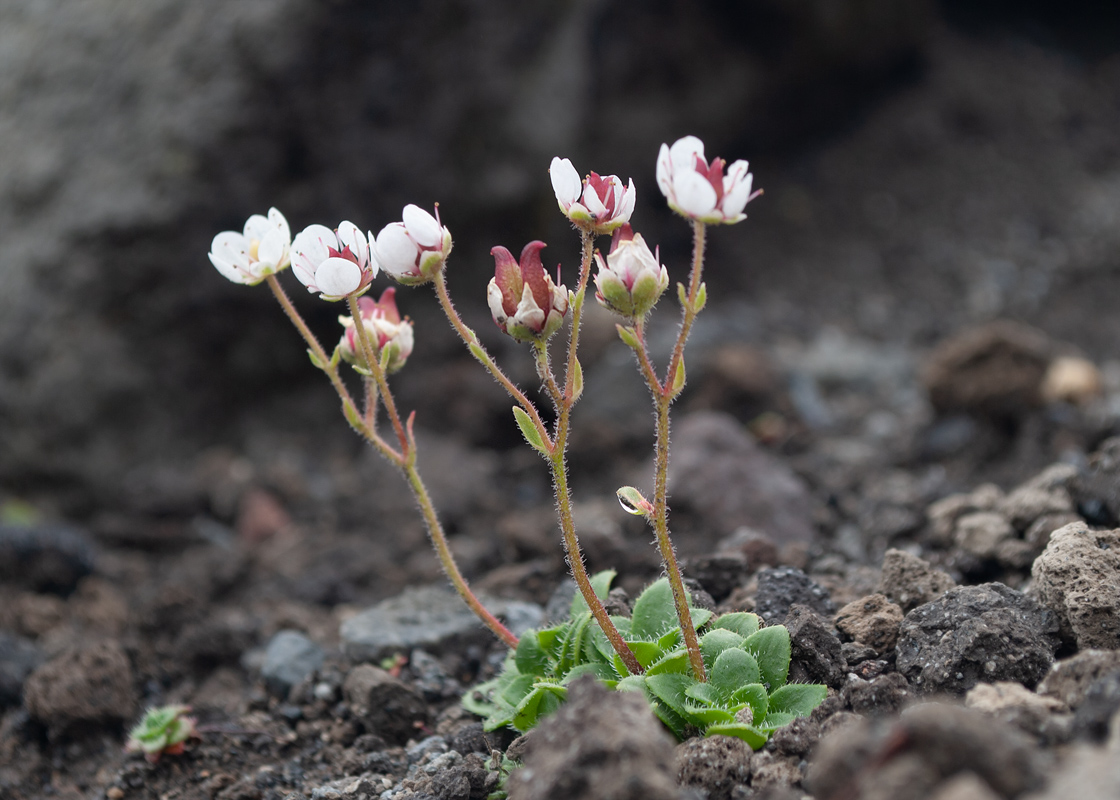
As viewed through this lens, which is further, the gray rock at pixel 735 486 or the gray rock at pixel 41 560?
the gray rock at pixel 41 560

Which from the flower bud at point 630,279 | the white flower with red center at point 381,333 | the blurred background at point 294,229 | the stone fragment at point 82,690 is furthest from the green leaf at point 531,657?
the blurred background at point 294,229

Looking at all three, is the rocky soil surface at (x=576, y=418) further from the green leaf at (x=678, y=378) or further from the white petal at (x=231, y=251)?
the white petal at (x=231, y=251)

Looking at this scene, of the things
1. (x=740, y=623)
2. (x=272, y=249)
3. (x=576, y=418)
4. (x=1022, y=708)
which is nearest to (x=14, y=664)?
(x=272, y=249)

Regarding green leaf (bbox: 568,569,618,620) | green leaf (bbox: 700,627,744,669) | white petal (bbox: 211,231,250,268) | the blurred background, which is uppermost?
the blurred background

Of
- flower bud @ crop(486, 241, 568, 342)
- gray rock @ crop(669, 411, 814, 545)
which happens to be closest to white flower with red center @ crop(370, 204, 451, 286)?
flower bud @ crop(486, 241, 568, 342)

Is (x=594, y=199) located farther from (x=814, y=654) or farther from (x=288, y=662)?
(x=288, y=662)

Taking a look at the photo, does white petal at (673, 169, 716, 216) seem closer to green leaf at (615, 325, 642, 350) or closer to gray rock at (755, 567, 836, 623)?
green leaf at (615, 325, 642, 350)
